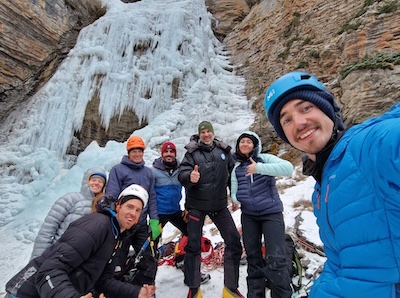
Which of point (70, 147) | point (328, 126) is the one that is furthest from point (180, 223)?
point (70, 147)

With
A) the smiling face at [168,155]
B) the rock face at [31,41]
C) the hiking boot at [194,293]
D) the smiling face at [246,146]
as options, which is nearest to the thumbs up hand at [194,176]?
the smiling face at [246,146]

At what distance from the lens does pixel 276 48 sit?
11.3 m

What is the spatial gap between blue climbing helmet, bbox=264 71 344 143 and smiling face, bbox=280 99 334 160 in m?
0.02

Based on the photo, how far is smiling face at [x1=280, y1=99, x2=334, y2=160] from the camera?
103cm

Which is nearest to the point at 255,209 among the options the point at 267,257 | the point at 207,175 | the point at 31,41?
the point at 267,257

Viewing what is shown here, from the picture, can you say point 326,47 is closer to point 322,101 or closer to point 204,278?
point 204,278

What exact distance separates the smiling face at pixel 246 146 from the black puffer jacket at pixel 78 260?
1474mm

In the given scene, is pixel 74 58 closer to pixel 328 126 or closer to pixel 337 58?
pixel 337 58

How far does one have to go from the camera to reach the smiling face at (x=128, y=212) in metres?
1.88

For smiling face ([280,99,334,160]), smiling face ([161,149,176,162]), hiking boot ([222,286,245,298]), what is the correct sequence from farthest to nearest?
1. smiling face ([161,149,176,162])
2. hiking boot ([222,286,245,298])
3. smiling face ([280,99,334,160])

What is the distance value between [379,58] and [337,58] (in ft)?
7.60

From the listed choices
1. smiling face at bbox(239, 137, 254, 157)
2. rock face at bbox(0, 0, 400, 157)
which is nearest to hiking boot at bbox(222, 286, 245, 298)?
smiling face at bbox(239, 137, 254, 157)

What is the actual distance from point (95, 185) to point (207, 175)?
1208mm

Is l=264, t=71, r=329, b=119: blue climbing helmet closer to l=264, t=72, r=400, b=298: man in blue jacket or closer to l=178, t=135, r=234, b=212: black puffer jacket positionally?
l=264, t=72, r=400, b=298: man in blue jacket
